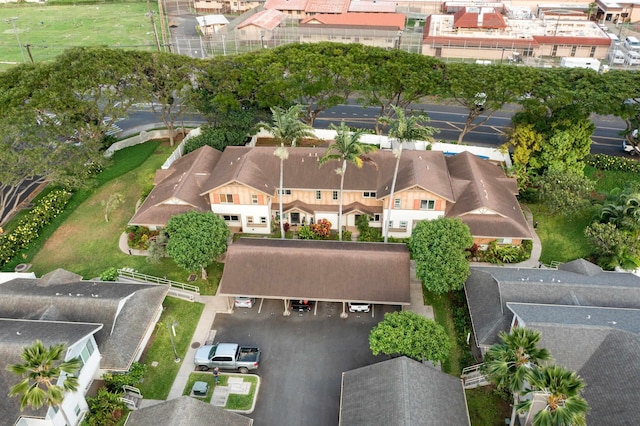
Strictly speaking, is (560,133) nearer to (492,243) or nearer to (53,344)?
(492,243)

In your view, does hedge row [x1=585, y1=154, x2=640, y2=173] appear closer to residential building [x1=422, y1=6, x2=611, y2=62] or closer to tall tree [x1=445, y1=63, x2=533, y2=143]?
tall tree [x1=445, y1=63, x2=533, y2=143]

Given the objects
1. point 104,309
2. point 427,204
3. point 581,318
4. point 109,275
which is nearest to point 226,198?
point 109,275

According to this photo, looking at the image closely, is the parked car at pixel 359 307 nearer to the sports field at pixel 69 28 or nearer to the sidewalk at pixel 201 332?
the sidewalk at pixel 201 332

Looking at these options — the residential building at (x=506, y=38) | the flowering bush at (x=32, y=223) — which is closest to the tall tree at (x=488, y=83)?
the residential building at (x=506, y=38)

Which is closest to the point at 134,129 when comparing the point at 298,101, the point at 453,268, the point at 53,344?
the point at 298,101

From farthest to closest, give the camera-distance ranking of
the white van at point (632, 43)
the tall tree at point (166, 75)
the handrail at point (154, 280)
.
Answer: the white van at point (632, 43) → the tall tree at point (166, 75) → the handrail at point (154, 280)
